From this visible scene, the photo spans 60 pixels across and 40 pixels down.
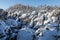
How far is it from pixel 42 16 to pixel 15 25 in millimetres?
7259

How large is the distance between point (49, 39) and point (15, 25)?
7.87m

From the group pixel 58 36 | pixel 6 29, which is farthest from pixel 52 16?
pixel 6 29

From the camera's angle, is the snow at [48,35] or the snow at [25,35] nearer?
→ the snow at [48,35]

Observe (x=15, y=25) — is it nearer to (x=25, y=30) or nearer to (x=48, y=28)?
(x=25, y=30)

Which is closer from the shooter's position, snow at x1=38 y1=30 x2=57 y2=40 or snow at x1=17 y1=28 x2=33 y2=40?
snow at x1=38 y1=30 x2=57 y2=40

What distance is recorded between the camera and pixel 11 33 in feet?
91.1

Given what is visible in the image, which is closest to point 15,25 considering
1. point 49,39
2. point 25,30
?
point 25,30

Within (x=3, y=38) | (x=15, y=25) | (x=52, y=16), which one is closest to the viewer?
(x=3, y=38)

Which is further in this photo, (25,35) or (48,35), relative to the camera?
(25,35)

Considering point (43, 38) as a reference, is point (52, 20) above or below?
above

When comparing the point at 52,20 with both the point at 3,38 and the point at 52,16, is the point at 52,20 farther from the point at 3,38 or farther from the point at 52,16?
the point at 3,38

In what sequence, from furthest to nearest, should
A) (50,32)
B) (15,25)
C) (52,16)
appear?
(52,16), (15,25), (50,32)

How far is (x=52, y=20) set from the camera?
104ft

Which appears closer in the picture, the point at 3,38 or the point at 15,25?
the point at 3,38
